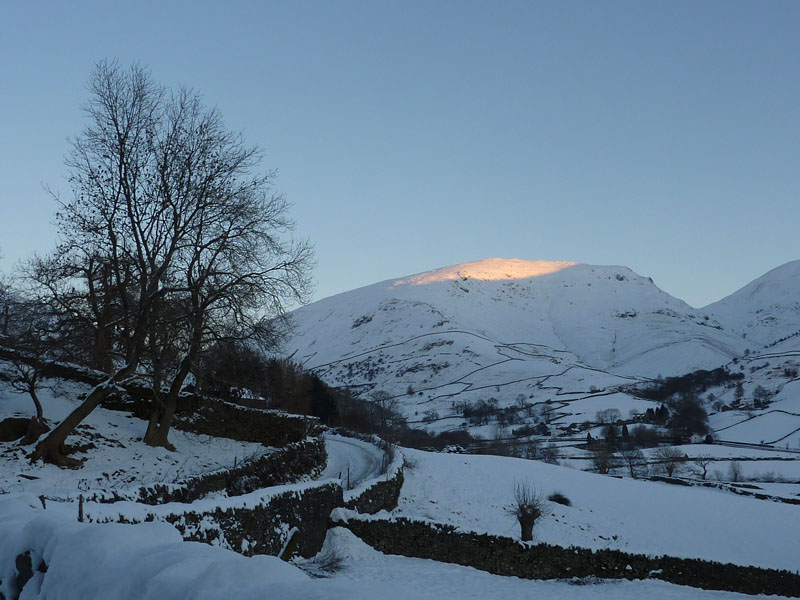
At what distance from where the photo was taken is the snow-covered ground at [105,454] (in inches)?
743

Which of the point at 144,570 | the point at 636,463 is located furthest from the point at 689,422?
the point at 144,570

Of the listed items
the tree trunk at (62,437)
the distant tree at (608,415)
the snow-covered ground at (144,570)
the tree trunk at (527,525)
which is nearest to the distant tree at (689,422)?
the distant tree at (608,415)


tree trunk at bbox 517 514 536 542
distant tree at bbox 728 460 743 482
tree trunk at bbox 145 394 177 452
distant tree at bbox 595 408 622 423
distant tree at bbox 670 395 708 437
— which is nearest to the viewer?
tree trunk at bbox 145 394 177 452

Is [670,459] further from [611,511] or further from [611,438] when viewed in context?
[611,511]

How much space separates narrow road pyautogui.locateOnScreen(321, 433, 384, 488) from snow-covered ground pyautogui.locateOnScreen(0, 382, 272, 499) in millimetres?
4818

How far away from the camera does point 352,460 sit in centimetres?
4041

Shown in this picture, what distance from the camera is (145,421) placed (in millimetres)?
30828

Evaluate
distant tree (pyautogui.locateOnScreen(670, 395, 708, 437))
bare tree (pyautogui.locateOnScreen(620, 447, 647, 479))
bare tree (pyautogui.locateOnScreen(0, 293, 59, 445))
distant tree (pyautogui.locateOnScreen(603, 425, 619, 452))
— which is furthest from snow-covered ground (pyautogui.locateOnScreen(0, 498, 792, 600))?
distant tree (pyautogui.locateOnScreen(670, 395, 708, 437))

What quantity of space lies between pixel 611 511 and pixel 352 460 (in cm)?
1788

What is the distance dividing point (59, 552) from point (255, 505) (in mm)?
13210

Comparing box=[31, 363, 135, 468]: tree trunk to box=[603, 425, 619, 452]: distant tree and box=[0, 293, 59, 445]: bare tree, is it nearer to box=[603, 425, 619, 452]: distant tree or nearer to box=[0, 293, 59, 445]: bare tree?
box=[0, 293, 59, 445]: bare tree

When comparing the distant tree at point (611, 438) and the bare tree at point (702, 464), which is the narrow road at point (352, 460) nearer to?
the bare tree at point (702, 464)

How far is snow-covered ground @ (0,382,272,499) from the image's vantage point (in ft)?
61.9

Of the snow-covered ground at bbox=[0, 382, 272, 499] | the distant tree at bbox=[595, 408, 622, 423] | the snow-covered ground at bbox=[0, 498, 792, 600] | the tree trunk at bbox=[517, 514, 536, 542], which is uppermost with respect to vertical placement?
the snow-covered ground at bbox=[0, 498, 792, 600]
